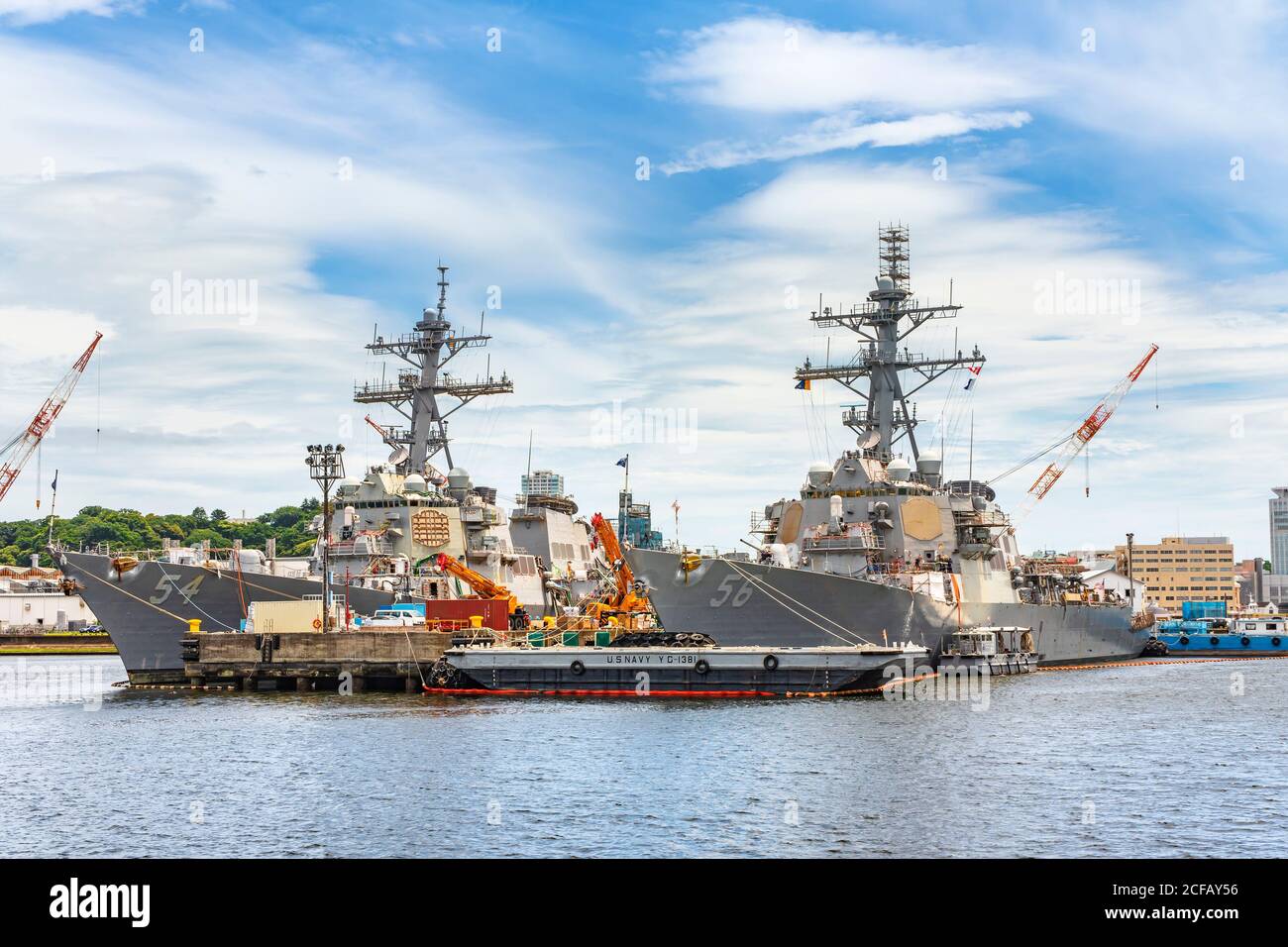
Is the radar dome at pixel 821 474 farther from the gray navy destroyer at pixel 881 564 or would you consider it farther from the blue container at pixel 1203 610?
the blue container at pixel 1203 610

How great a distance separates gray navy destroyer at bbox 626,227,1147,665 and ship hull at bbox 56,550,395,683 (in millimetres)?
19266

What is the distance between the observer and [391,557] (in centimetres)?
6975

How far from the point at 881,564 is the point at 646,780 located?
3389 centimetres

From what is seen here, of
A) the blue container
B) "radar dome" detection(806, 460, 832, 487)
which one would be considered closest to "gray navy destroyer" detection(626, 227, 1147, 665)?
"radar dome" detection(806, 460, 832, 487)

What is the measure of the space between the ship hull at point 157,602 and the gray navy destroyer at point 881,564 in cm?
1927

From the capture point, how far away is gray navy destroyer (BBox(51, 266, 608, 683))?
198ft

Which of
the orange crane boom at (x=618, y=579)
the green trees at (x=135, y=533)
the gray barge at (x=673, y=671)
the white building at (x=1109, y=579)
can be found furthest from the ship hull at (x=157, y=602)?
the green trees at (x=135, y=533)

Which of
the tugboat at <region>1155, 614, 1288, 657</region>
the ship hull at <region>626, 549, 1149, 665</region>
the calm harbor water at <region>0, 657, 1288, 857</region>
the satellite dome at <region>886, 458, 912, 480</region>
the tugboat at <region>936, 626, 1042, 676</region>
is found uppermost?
the satellite dome at <region>886, 458, 912, 480</region>

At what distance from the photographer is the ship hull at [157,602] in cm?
5994

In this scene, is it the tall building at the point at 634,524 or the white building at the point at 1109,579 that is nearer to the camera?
the tall building at the point at 634,524

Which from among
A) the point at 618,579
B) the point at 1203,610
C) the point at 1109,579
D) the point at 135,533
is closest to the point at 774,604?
the point at 618,579

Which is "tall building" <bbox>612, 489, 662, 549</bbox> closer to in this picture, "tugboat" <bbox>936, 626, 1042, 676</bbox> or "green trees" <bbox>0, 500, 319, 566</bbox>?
"tugboat" <bbox>936, 626, 1042, 676</bbox>
